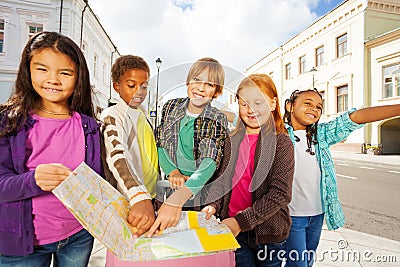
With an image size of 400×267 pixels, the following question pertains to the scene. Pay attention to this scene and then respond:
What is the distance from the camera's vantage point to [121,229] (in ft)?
1.82

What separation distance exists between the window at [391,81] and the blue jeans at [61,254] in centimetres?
1157

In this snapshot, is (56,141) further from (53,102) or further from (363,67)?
(363,67)

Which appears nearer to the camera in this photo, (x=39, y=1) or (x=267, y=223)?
(x=267, y=223)

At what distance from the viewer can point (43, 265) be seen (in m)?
0.76

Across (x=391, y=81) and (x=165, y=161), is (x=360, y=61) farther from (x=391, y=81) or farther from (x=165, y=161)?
(x=165, y=161)

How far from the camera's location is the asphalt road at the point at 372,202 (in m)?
2.84

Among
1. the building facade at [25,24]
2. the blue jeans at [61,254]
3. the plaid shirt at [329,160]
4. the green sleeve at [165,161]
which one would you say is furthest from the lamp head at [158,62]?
the building facade at [25,24]

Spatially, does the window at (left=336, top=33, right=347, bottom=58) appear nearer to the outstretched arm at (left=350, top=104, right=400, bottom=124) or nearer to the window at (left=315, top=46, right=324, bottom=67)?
the window at (left=315, top=46, right=324, bottom=67)

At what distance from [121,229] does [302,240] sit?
836 mm

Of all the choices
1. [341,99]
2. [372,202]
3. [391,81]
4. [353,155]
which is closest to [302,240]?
[372,202]

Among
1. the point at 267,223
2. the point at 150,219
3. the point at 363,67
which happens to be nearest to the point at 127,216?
the point at 150,219

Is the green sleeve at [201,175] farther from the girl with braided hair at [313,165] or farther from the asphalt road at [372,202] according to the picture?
the asphalt road at [372,202]

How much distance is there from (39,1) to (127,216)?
462 inches

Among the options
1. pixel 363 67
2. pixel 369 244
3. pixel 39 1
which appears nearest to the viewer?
pixel 369 244
